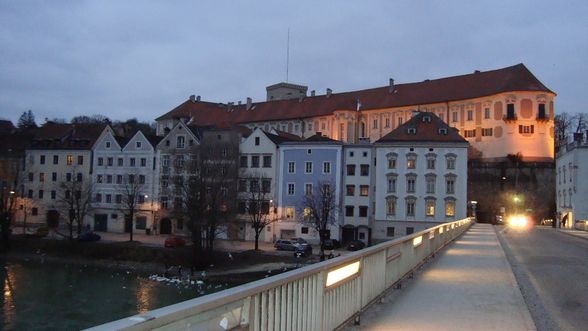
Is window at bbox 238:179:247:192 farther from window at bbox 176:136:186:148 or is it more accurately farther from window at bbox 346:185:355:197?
window at bbox 346:185:355:197

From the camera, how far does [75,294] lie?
40188 mm

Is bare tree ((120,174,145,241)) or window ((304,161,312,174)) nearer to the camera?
window ((304,161,312,174))

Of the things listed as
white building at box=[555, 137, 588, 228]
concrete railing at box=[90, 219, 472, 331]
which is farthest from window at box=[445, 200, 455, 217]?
concrete railing at box=[90, 219, 472, 331]

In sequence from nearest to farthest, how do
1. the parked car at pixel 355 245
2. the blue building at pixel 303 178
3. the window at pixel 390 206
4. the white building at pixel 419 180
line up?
1. the parked car at pixel 355 245
2. the white building at pixel 419 180
3. the window at pixel 390 206
4. the blue building at pixel 303 178

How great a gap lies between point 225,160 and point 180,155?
7524mm

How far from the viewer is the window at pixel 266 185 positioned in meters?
61.6

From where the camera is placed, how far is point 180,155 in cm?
6397

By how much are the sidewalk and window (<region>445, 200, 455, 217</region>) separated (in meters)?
45.5

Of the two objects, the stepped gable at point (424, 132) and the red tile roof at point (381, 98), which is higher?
the red tile roof at point (381, 98)

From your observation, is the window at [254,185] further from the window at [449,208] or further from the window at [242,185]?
the window at [449,208]

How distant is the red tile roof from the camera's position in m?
93.0

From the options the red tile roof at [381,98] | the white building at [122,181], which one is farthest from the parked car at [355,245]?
the red tile roof at [381,98]

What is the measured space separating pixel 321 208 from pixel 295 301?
5241cm

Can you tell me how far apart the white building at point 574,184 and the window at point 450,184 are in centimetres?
1126
